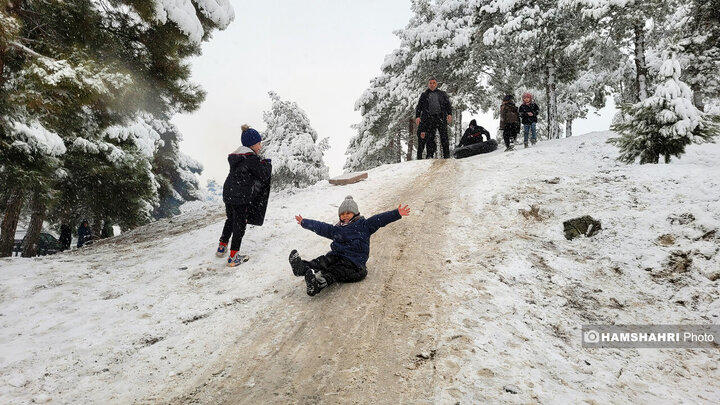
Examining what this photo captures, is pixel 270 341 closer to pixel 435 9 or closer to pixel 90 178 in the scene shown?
pixel 90 178

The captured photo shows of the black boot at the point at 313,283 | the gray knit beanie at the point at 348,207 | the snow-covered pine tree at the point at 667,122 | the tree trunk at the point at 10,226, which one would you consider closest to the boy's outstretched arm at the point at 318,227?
the gray knit beanie at the point at 348,207

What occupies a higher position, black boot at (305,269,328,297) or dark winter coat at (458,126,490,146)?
dark winter coat at (458,126,490,146)

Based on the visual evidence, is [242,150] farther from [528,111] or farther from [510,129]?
[528,111]

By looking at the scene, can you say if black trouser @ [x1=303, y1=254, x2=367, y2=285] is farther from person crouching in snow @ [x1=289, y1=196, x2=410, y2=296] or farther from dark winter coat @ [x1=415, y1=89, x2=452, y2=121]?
dark winter coat @ [x1=415, y1=89, x2=452, y2=121]

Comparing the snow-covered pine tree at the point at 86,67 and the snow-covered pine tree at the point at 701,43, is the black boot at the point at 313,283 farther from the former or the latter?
the snow-covered pine tree at the point at 701,43

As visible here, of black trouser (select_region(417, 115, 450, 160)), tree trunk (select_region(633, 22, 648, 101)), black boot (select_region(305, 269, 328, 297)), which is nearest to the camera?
black boot (select_region(305, 269, 328, 297))

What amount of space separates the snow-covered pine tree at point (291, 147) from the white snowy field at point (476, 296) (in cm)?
1224

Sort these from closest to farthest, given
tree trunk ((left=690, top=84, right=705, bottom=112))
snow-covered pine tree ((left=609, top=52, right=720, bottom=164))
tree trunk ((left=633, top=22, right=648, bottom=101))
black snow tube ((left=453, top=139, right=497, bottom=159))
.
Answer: snow-covered pine tree ((left=609, top=52, right=720, bottom=164)) < black snow tube ((left=453, top=139, right=497, bottom=159)) < tree trunk ((left=633, top=22, right=648, bottom=101)) < tree trunk ((left=690, top=84, right=705, bottom=112))

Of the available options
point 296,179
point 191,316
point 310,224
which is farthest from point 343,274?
point 296,179

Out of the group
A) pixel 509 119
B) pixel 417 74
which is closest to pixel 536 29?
pixel 509 119

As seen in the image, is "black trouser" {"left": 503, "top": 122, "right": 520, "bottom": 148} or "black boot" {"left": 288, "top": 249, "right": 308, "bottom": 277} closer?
"black boot" {"left": 288, "top": 249, "right": 308, "bottom": 277}

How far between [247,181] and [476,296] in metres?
3.80

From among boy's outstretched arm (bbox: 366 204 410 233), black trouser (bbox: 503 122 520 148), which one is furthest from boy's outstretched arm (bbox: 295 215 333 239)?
black trouser (bbox: 503 122 520 148)

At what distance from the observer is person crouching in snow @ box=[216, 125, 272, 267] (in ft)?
18.0
